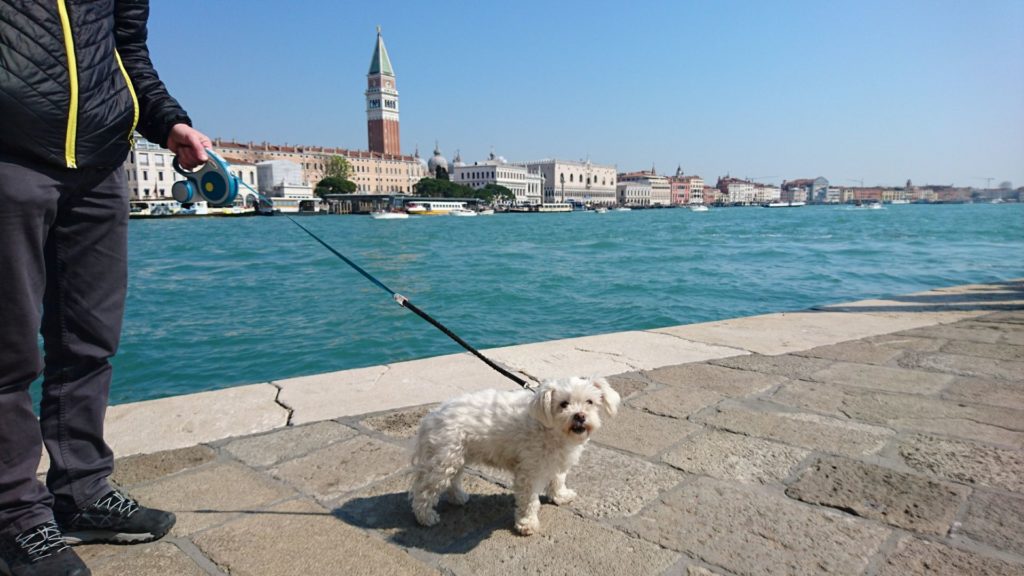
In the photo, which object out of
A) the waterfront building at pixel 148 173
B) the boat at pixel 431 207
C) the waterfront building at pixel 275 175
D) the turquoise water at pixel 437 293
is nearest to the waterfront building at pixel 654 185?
the boat at pixel 431 207

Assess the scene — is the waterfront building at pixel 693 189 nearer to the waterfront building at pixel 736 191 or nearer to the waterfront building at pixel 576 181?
the waterfront building at pixel 736 191

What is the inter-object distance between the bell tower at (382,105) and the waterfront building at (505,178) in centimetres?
1350

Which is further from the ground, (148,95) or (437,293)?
(148,95)

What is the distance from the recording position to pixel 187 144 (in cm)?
180

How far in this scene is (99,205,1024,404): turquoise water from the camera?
8.16 metres

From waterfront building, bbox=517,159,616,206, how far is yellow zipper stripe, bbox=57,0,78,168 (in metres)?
122

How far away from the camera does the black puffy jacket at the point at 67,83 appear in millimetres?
1338

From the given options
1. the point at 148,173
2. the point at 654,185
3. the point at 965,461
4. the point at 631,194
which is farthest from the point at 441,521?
the point at 654,185

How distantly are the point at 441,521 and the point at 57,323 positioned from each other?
1.19 m

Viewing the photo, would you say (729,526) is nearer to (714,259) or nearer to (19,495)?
(19,495)

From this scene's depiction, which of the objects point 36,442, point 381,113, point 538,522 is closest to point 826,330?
point 538,522

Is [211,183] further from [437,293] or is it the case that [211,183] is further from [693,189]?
Result: [693,189]

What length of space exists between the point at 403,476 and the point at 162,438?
1.09 m

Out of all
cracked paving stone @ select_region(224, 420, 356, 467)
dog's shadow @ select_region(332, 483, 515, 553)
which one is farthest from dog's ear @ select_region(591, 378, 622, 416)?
cracked paving stone @ select_region(224, 420, 356, 467)
